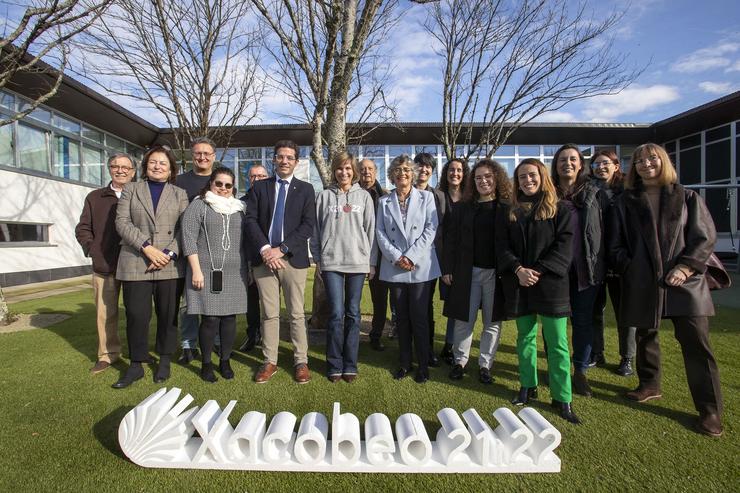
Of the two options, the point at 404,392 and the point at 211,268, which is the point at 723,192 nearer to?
the point at 404,392

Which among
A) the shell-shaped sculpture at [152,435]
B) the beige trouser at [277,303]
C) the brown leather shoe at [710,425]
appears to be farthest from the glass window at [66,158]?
the brown leather shoe at [710,425]

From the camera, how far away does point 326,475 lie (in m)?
2.37

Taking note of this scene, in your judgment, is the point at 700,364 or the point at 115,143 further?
the point at 115,143

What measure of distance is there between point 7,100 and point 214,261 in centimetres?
1168

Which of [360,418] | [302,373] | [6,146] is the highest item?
[6,146]

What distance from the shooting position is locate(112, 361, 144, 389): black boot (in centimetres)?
363

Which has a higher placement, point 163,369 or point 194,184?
point 194,184

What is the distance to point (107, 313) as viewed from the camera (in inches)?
165

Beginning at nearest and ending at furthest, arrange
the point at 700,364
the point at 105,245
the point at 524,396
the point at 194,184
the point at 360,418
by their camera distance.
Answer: the point at 700,364 → the point at 360,418 → the point at 524,396 → the point at 105,245 → the point at 194,184

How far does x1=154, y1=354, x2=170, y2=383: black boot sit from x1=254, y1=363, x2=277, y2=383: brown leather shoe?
83 cm

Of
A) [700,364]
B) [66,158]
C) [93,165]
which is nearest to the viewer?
[700,364]

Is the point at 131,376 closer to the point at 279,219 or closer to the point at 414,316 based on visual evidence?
the point at 279,219

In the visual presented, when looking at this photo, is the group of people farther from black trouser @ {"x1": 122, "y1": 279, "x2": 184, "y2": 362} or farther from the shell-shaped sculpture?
the shell-shaped sculpture

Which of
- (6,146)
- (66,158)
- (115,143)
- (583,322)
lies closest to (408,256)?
Result: (583,322)
